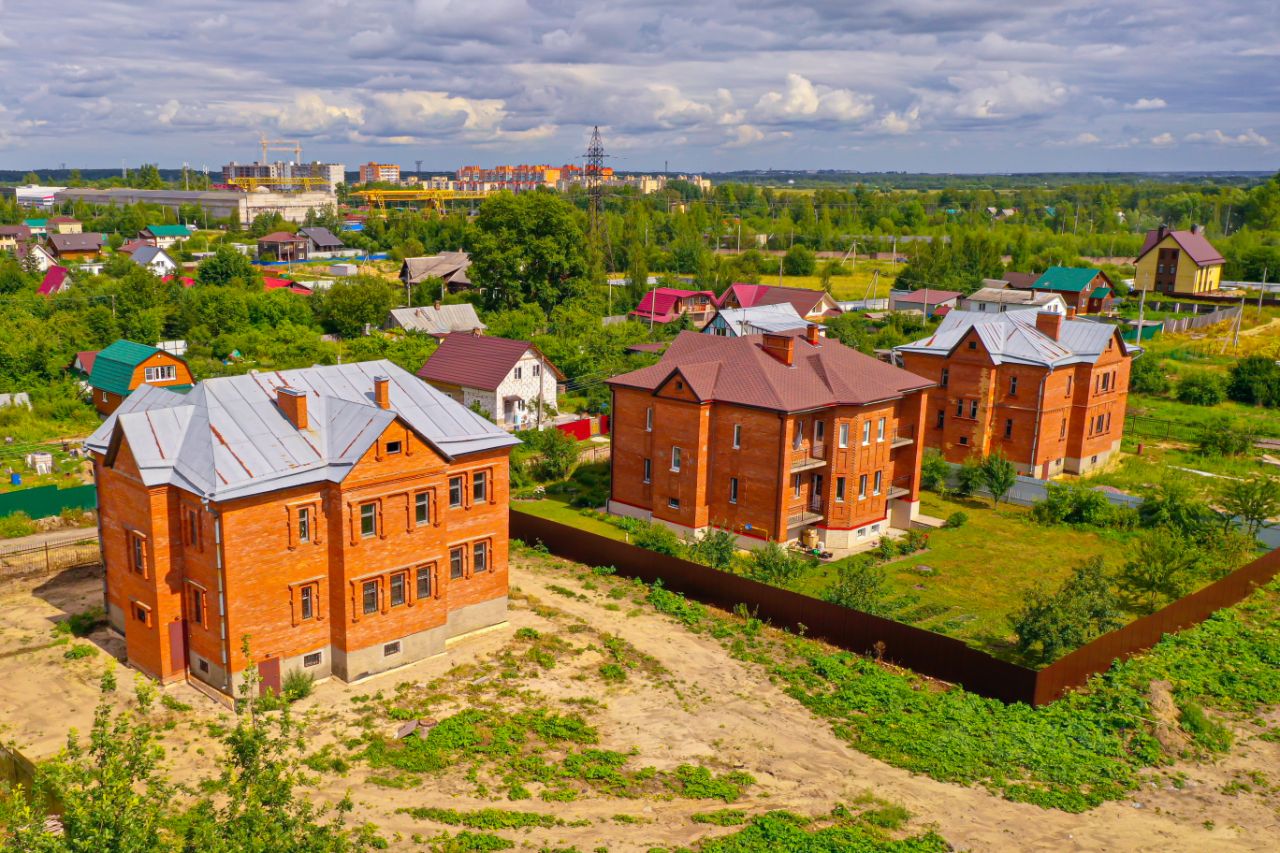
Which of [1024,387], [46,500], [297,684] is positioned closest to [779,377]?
[1024,387]

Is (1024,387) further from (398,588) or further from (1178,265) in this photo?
(1178,265)

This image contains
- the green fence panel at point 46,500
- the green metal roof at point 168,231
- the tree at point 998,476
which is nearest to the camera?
the green fence panel at point 46,500

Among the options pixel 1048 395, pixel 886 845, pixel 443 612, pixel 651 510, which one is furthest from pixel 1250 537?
pixel 443 612

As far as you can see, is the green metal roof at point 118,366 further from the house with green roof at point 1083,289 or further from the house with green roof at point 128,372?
the house with green roof at point 1083,289

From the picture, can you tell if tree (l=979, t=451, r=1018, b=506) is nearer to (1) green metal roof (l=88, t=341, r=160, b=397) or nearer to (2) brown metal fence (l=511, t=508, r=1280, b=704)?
(2) brown metal fence (l=511, t=508, r=1280, b=704)

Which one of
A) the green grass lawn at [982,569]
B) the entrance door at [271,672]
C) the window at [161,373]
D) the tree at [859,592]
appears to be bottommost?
the green grass lawn at [982,569]

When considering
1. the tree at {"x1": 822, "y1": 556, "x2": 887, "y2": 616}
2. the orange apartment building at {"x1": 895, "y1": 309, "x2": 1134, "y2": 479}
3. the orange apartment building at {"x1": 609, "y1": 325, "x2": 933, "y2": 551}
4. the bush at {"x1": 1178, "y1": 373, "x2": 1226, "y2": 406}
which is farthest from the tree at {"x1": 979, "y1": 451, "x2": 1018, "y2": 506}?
the bush at {"x1": 1178, "y1": 373, "x2": 1226, "y2": 406}

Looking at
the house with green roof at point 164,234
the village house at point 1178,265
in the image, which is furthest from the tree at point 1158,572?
the house with green roof at point 164,234
